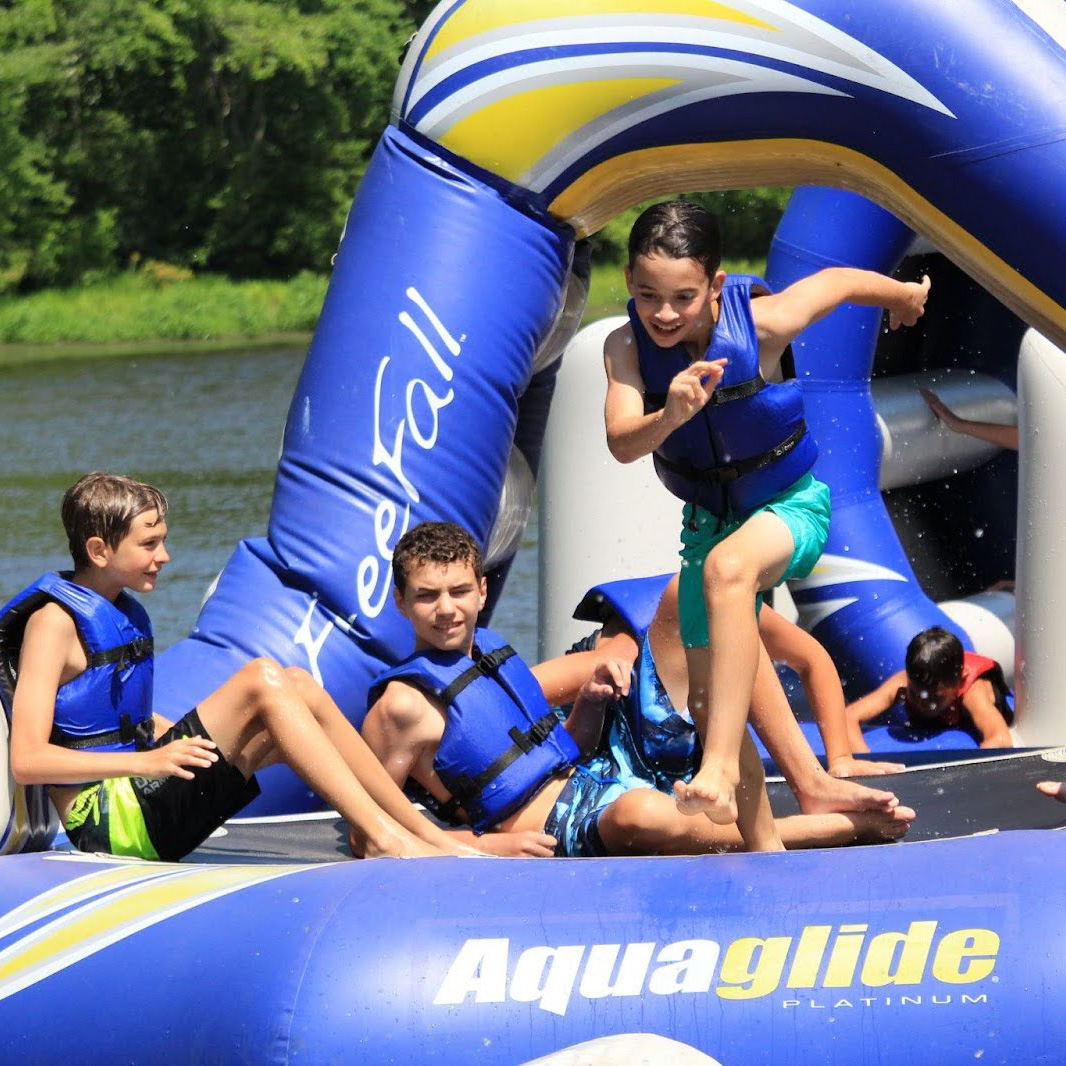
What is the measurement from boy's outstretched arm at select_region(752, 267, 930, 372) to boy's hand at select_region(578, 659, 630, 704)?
0.67 meters

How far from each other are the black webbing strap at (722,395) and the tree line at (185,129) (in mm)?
19283

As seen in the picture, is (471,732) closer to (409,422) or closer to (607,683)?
(607,683)

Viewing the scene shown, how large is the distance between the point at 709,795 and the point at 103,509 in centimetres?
108

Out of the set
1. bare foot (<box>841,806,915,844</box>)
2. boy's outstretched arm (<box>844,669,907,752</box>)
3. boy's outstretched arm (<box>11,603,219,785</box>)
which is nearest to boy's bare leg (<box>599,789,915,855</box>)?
A: bare foot (<box>841,806,915,844</box>)

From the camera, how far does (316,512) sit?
376 centimetres

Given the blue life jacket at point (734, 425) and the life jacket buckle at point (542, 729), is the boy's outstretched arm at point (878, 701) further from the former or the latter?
the blue life jacket at point (734, 425)

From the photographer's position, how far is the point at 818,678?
4.11 meters

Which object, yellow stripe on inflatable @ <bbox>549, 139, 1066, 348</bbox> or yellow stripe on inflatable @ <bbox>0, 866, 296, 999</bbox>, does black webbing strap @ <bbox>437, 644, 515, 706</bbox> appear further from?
yellow stripe on inflatable @ <bbox>549, 139, 1066, 348</bbox>

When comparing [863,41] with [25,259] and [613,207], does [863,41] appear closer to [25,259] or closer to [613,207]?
[613,207]

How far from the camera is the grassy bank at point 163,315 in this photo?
19.4m

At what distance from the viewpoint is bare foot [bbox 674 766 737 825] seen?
8.86 ft

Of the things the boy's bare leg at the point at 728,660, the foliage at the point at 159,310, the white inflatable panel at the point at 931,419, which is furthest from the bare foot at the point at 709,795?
the foliage at the point at 159,310

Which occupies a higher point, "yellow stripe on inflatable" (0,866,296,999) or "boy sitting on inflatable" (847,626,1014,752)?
"yellow stripe on inflatable" (0,866,296,999)

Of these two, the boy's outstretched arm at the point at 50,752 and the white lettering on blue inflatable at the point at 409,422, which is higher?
the white lettering on blue inflatable at the point at 409,422
